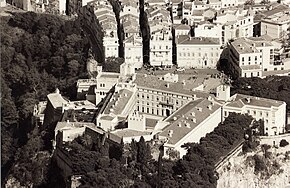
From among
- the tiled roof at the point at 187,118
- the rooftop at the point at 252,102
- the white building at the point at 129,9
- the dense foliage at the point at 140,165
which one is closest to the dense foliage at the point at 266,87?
the rooftop at the point at 252,102

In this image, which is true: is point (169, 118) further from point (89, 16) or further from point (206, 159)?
point (89, 16)

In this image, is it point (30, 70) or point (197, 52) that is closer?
point (197, 52)

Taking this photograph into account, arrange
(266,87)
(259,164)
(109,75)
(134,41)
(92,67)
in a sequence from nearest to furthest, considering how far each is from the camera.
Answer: (259,164) → (266,87) → (109,75) → (134,41) → (92,67)

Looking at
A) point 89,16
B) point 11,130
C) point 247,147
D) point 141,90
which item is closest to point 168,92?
point 141,90

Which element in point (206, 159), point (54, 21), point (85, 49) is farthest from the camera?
point (54, 21)

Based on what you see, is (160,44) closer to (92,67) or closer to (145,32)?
(145,32)

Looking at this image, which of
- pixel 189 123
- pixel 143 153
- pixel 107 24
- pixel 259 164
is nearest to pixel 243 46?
pixel 107 24

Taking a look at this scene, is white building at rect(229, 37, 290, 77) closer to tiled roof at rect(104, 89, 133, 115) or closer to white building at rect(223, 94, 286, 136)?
white building at rect(223, 94, 286, 136)
